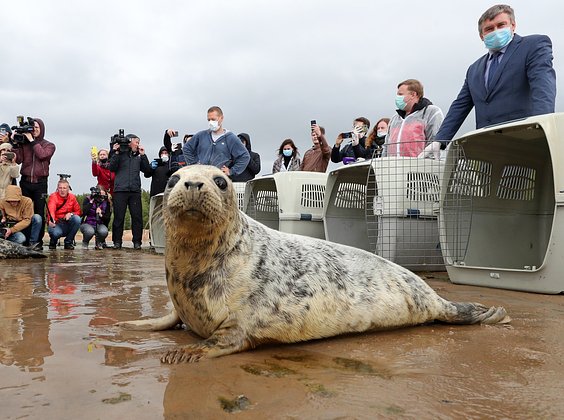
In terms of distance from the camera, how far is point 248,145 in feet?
31.4

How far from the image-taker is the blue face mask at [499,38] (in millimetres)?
4637

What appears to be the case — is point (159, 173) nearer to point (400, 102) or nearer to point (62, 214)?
point (62, 214)

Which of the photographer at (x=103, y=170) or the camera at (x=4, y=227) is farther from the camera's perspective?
the photographer at (x=103, y=170)

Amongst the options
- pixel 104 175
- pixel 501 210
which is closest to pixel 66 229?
pixel 104 175

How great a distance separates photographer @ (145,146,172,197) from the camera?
32.1ft

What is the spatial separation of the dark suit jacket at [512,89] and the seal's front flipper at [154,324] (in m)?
3.35

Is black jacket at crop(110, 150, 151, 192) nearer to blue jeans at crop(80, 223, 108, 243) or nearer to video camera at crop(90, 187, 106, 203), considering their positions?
video camera at crop(90, 187, 106, 203)

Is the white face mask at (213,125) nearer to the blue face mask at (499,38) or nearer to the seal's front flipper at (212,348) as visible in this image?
the blue face mask at (499,38)

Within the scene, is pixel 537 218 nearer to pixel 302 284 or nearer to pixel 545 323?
pixel 545 323

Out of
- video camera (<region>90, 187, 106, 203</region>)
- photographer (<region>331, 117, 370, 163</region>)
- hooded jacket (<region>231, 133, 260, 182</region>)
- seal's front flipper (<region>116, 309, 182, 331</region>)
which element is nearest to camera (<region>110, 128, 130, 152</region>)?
video camera (<region>90, 187, 106, 203</region>)

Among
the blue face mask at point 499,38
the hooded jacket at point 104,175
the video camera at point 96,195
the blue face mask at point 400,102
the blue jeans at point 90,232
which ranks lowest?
the blue jeans at point 90,232

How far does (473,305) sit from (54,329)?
2.26m

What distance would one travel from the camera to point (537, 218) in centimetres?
534

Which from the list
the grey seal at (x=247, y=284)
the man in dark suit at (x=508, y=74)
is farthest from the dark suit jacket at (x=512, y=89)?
the grey seal at (x=247, y=284)
